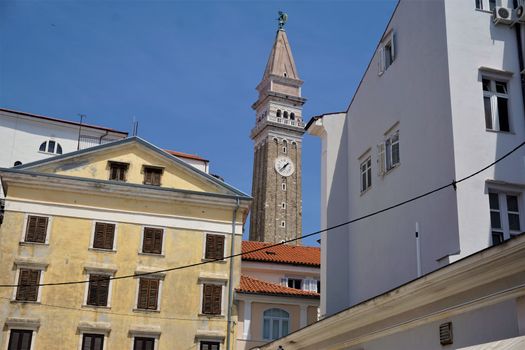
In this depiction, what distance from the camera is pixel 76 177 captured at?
1299 inches

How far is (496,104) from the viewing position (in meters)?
18.5

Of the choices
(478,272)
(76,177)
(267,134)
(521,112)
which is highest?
(267,134)

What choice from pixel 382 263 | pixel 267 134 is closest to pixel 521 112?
pixel 382 263

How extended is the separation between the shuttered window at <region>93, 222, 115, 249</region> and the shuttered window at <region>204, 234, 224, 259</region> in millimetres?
4481

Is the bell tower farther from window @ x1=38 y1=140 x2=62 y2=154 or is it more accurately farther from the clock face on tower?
window @ x1=38 y1=140 x2=62 y2=154

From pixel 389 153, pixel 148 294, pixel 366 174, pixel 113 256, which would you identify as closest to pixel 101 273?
pixel 113 256

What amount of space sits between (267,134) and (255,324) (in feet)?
262

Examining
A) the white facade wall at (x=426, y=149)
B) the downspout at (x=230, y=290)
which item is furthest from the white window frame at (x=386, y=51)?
the downspout at (x=230, y=290)

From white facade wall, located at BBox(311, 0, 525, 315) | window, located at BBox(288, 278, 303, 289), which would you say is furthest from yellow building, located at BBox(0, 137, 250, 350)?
white facade wall, located at BBox(311, 0, 525, 315)

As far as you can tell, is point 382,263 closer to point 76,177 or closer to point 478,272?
point 478,272

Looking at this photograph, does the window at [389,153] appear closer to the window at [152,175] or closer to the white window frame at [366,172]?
the white window frame at [366,172]

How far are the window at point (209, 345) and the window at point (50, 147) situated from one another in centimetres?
1859

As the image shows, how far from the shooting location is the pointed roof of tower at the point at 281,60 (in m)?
120

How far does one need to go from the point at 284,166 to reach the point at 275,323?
76685mm
